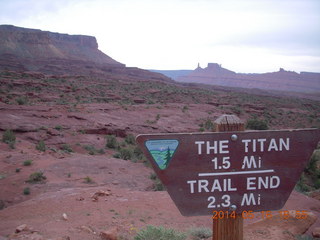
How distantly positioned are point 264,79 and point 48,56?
9417 centimetres

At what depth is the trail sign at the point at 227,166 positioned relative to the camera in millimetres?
2191

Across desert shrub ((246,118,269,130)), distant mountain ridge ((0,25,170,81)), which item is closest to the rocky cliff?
distant mountain ridge ((0,25,170,81))

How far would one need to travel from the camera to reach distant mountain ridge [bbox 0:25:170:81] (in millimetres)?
67875

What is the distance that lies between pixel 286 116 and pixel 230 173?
39.5 meters

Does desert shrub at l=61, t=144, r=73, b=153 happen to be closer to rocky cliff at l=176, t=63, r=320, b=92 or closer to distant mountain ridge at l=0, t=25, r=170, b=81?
distant mountain ridge at l=0, t=25, r=170, b=81

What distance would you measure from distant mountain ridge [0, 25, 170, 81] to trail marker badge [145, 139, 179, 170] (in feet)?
210

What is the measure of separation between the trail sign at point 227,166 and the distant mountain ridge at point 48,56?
210 feet

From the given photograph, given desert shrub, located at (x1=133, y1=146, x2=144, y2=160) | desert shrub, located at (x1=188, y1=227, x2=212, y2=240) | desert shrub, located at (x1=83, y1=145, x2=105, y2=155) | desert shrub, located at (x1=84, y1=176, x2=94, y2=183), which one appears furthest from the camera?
desert shrub, located at (x1=83, y1=145, x2=105, y2=155)

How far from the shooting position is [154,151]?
7.07 feet

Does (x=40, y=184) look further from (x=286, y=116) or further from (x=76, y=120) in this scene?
(x=286, y=116)

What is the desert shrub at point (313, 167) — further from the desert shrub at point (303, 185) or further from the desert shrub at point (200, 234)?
the desert shrub at point (200, 234)

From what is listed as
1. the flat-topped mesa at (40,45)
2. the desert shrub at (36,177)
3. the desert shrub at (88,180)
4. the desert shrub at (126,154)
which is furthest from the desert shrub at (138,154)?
A: the flat-topped mesa at (40,45)

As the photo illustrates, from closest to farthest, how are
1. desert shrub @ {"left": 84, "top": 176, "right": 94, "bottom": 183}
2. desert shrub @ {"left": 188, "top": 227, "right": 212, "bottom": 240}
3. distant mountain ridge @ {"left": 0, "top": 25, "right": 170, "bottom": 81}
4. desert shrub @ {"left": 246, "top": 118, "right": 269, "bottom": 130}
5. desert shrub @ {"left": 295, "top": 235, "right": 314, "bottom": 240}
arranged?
desert shrub @ {"left": 295, "top": 235, "right": 314, "bottom": 240}
desert shrub @ {"left": 188, "top": 227, "right": 212, "bottom": 240}
desert shrub @ {"left": 84, "top": 176, "right": 94, "bottom": 183}
desert shrub @ {"left": 246, "top": 118, "right": 269, "bottom": 130}
distant mountain ridge @ {"left": 0, "top": 25, "right": 170, "bottom": 81}

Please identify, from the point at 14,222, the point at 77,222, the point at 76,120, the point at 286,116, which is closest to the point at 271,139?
the point at 77,222
